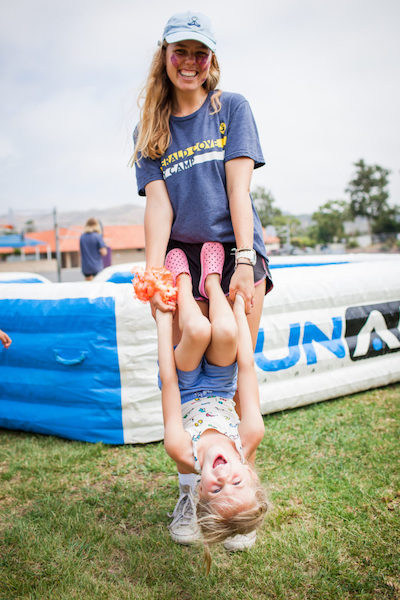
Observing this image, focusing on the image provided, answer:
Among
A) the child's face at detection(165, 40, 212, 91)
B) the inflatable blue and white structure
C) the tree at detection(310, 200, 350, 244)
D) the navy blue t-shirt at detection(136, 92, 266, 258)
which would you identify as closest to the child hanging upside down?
the navy blue t-shirt at detection(136, 92, 266, 258)

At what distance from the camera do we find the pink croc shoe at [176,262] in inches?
78.4

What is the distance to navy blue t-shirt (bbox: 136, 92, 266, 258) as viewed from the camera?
194 cm

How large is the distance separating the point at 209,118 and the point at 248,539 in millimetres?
1798

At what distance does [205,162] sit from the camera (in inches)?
76.7

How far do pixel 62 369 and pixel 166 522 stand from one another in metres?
1.36

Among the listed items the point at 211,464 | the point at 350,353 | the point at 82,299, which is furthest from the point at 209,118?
the point at 350,353

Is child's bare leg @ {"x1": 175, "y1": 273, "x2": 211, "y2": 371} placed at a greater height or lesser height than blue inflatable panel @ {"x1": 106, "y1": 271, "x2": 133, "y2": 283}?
lesser

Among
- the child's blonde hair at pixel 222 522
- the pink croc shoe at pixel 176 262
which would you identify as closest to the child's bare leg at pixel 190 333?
the pink croc shoe at pixel 176 262

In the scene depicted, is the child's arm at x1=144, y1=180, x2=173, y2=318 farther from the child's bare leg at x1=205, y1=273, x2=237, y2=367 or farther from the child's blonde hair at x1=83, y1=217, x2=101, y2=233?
the child's blonde hair at x1=83, y1=217, x2=101, y2=233

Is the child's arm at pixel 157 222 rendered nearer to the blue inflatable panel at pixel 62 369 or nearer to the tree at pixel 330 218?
the blue inflatable panel at pixel 62 369

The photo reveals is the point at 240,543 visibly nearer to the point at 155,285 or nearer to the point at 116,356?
the point at 155,285

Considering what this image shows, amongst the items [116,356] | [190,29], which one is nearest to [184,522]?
[116,356]

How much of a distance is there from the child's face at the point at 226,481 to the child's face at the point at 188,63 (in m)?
1.45

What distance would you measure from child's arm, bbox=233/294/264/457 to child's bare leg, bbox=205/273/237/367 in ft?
0.14
